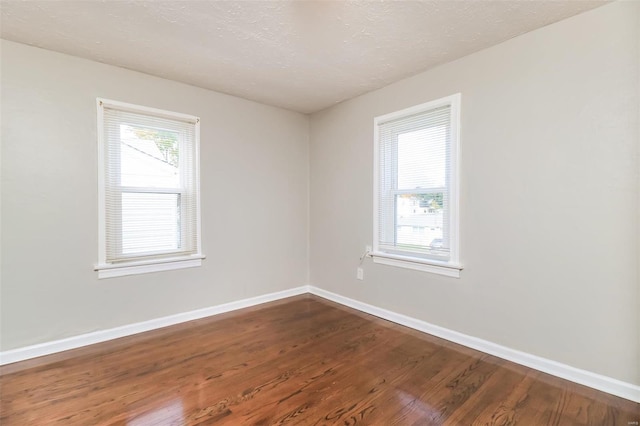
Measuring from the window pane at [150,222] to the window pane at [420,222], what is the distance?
7.68ft

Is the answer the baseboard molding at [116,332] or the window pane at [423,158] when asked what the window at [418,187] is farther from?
the baseboard molding at [116,332]

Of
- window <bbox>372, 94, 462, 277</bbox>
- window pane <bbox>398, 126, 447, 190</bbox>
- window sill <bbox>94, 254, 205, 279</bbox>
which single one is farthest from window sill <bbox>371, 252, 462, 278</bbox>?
window sill <bbox>94, 254, 205, 279</bbox>

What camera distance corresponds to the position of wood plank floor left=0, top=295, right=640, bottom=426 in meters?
1.70

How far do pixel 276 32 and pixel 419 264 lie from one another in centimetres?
233

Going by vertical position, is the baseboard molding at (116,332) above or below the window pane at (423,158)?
below

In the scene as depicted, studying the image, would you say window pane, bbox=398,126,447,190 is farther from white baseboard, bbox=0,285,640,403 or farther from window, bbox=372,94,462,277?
white baseboard, bbox=0,285,640,403

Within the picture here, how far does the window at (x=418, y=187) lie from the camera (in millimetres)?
2658

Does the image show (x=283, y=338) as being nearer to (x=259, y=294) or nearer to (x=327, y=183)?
(x=259, y=294)

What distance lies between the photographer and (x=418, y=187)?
2932mm

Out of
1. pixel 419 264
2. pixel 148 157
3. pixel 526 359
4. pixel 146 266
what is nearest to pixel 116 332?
pixel 146 266

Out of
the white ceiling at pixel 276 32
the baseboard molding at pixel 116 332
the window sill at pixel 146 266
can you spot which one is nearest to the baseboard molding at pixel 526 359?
the baseboard molding at pixel 116 332

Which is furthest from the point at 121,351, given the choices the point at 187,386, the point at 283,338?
the point at 283,338

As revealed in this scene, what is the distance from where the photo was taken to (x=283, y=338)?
2730 mm

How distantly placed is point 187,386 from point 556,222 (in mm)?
2779
